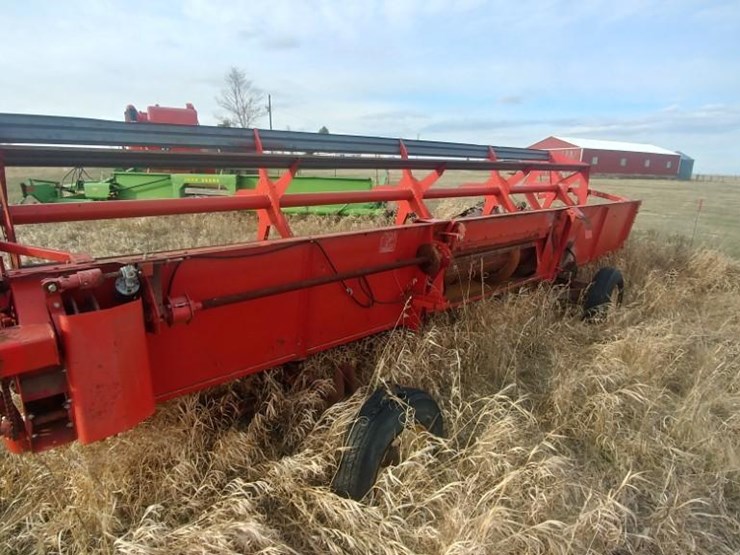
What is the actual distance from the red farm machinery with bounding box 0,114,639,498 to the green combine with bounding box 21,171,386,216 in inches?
169

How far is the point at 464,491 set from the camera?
2.24 m

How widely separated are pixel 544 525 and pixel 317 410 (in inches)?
54.0

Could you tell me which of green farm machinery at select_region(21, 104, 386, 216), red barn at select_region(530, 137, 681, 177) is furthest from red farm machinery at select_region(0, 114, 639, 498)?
red barn at select_region(530, 137, 681, 177)

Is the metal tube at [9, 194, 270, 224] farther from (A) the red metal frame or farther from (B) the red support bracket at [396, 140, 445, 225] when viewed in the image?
(B) the red support bracket at [396, 140, 445, 225]

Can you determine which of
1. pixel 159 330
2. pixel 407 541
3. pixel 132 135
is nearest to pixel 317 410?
pixel 407 541

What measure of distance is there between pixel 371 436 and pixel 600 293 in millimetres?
3481

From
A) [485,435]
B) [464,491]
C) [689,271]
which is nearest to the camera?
[464,491]

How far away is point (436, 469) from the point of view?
7.77 ft

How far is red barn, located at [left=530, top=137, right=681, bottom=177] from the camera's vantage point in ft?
203

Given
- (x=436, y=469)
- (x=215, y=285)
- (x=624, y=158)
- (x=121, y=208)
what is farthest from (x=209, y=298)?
(x=624, y=158)

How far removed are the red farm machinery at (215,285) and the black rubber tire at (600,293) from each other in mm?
564

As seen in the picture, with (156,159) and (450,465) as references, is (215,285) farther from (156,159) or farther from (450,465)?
(450,465)

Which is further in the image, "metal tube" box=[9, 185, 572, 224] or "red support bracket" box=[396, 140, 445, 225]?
"red support bracket" box=[396, 140, 445, 225]

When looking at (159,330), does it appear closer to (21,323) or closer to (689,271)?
(21,323)
